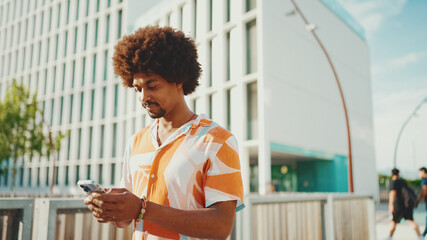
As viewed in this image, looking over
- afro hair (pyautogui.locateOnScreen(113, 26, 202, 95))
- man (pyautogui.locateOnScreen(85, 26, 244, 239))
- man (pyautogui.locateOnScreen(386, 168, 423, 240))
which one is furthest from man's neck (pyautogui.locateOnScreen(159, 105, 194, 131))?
man (pyautogui.locateOnScreen(386, 168, 423, 240))

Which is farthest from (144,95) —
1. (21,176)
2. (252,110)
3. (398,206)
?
(21,176)

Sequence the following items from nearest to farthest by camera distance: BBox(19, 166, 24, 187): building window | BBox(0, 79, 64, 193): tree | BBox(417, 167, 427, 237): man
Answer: BBox(417, 167, 427, 237): man, BBox(0, 79, 64, 193): tree, BBox(19, 166, 24, 187): building window

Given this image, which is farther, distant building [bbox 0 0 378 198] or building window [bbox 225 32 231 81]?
building window [bbox 225 32 231 81]

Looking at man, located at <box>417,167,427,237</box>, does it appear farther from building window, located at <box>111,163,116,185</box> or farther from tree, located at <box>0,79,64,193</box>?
building window, located at <box>111,163,116,185</box>

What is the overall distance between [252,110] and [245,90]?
1.27 m

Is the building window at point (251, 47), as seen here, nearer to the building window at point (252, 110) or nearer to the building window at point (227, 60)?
the building window at point (252, 110)

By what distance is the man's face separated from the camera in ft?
5.97

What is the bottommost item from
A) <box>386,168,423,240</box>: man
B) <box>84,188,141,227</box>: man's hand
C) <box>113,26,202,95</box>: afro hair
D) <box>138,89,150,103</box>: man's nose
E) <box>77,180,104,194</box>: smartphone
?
<box>386,168,423,240</box>: man

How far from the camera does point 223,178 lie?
1662mm

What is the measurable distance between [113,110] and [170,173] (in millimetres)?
34155

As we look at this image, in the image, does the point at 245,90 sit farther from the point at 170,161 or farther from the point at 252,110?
the point at 170,161

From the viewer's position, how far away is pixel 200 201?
5.67ft

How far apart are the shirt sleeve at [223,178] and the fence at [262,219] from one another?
1603 mm

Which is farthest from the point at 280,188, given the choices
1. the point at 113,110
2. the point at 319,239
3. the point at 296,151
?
the point at 319,239
